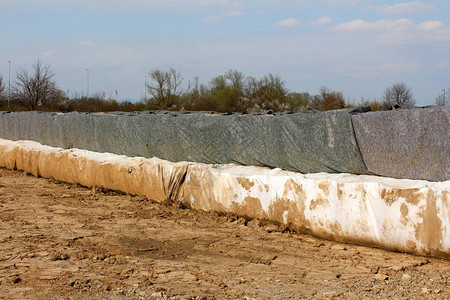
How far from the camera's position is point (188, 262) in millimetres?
4805

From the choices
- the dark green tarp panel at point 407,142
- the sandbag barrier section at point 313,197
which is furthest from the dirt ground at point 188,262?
the dark green tarp panel at point 407,142

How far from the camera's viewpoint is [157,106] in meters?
38.0

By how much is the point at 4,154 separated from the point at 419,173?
431 inches

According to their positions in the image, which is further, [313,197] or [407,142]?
[313,197]

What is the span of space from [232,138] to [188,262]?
2513 millimetres

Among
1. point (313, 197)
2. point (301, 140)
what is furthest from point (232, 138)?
point (313, 197)

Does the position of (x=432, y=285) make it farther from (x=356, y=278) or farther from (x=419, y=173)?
(x=419, y=173)

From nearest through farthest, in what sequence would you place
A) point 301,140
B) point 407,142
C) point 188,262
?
point 188,262 → point 407,142 → point 301,140

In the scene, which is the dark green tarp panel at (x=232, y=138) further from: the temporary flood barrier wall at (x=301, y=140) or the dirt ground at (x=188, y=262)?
the dirt ground at (x=188, y=262)

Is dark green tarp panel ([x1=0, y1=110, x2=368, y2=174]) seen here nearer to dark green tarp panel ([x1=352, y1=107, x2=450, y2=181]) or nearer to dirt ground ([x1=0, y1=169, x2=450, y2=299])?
dark green tarp panel ([x1=352, y1=107, x2=450, y2=181])

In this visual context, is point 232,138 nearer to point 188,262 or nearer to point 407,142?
point 188,262

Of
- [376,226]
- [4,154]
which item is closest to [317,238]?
[376,226]

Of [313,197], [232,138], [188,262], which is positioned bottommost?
[188,262]

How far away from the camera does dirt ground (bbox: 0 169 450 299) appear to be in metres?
3.95
